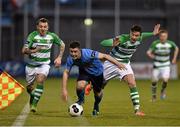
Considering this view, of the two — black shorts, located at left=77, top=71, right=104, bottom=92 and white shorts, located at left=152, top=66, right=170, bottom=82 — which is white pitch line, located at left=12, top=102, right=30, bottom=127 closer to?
black shorts, located at left=77, top=71, right=104, bottom=92

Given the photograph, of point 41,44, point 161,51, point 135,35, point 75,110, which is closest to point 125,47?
point 135,35

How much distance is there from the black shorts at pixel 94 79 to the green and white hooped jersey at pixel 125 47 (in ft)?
3.59

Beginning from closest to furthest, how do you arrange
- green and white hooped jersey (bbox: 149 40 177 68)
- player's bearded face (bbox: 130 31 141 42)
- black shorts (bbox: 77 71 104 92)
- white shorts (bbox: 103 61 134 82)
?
black shorts (bbox: 77 71 104 92) < player's bearded face (bbox: 130 31 141 42) < white shorts (bbox: 103 61 134 82) < green and white hooped jersey (bbox: 149 40 177 68)

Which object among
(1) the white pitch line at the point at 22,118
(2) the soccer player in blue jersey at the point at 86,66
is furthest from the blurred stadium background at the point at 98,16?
(2) the soccer player in blue jersey at the point at 86,66

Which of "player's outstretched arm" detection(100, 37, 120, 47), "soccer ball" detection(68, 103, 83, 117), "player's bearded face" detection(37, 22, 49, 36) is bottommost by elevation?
"soccer ball" detection(68, 103, 83, 117)

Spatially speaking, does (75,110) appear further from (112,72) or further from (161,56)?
(161,56)

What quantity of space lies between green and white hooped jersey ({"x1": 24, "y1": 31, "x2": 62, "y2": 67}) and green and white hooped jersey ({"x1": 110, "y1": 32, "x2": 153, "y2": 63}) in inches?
60.2

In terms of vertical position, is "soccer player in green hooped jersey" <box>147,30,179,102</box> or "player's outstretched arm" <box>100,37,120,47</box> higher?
"player's outstretched arm" <box>100,37,120,47</box>

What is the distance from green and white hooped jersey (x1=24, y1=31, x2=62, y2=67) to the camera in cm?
1612

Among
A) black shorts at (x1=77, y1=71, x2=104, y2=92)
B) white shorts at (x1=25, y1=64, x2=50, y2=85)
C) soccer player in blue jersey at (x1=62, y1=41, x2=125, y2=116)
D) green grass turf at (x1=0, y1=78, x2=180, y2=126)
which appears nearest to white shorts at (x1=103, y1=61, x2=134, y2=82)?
black shorts at (x1=77, y1=71, x2=104, y2=92)

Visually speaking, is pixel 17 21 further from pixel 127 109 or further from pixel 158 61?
pixel 127 109

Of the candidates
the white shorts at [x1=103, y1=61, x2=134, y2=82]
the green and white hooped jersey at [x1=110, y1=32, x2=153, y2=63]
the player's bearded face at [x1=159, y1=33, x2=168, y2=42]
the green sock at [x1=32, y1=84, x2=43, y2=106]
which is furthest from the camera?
the player's bearded face at [x1=159, y1=33, x2=168, y2=42]

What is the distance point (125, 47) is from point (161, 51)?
7.25 m

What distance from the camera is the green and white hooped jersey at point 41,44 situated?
1612 centimetres
